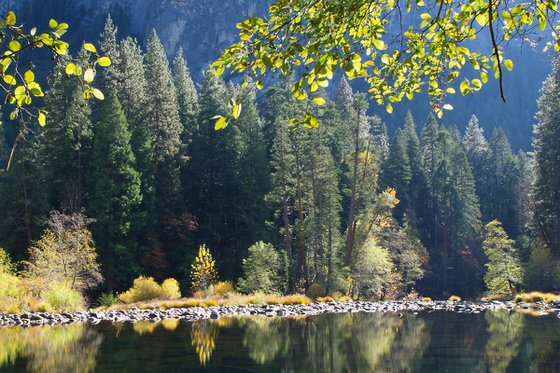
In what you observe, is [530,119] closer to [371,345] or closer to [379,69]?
[371,345]

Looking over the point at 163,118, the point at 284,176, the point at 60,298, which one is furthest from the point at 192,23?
the point at 60,298

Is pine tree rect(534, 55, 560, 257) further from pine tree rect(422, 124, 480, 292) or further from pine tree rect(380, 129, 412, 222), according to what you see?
pine tree rect(380, 129, 412, 222)

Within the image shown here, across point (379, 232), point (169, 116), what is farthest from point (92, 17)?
point (379, 232)

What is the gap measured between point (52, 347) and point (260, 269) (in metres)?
18.4

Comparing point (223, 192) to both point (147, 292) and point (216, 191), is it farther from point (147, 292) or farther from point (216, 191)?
point (147, 292)

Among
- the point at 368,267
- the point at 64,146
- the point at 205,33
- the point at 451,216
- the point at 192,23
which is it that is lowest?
the point at 368,267

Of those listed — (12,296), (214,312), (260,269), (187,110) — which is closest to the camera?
(12,296)

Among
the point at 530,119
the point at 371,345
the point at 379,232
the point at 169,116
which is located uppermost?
the point at 530,119

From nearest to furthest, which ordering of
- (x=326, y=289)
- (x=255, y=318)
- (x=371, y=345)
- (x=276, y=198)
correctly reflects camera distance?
1. (x=371, y=345)
2. (x=255, y=318)
3. (x=326, y=289)
4. (x=276, y=198)

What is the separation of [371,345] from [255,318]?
8.49 m

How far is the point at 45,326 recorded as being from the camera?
18.7m

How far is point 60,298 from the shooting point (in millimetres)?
23500

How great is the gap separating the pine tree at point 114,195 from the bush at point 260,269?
6.48 meters

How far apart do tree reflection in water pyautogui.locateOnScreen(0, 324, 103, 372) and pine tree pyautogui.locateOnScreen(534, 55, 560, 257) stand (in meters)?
30.4
